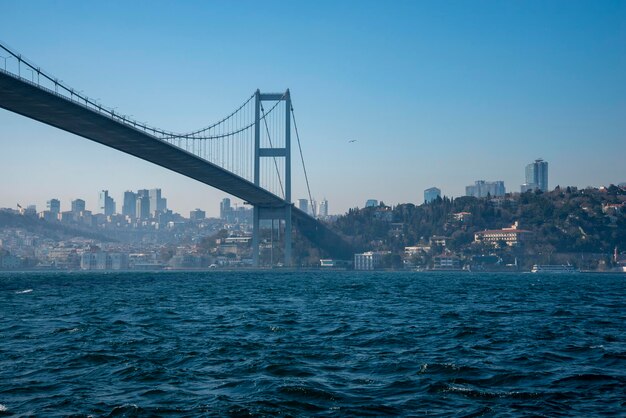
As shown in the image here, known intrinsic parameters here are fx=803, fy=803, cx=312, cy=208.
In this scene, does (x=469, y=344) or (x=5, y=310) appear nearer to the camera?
(x=469, y=344)

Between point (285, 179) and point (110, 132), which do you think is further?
point (285, 179)

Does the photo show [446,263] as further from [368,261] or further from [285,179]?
[285,179]

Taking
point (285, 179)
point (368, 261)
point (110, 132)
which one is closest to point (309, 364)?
point (110, 132)

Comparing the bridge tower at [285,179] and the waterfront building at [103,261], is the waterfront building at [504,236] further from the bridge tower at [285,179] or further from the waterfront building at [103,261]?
the waterfront building at [103,261]

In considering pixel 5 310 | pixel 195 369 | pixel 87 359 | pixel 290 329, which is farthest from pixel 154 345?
pixel 5 310

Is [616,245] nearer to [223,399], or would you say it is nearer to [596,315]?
[596,315]

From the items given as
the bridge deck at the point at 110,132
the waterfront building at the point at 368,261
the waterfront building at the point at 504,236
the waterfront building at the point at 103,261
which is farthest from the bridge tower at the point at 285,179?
the waterfront building at the point at 103,261

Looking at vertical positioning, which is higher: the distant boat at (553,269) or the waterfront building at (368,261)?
the waterfront building at (368,261)
